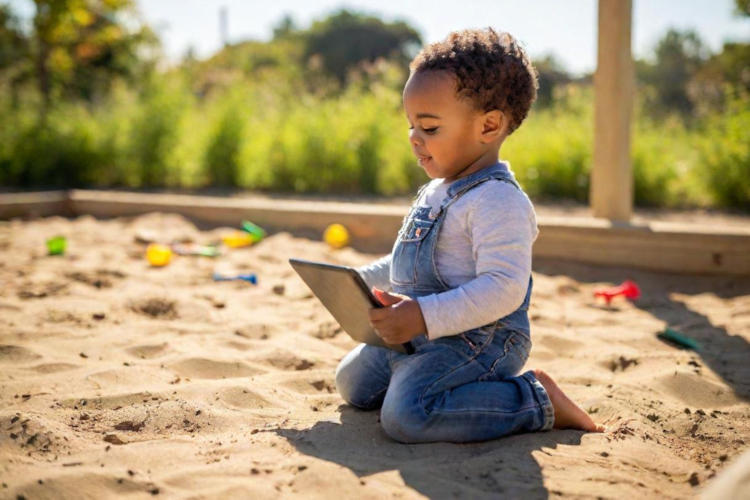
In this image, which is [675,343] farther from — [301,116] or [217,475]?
[301,116]

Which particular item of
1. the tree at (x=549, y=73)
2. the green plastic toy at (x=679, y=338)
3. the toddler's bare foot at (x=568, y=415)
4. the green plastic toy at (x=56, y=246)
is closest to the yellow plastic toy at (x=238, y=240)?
the green plastic toy at (x=56, y=246)

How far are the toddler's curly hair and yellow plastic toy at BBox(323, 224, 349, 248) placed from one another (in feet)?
7.90

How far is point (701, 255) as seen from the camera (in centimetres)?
361

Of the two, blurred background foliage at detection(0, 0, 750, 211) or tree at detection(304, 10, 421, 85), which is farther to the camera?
tree at detection(304, 10, 421, 85)

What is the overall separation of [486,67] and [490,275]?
0.56 meters

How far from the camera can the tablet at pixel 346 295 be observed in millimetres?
1825

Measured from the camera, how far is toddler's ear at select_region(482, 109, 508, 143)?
1.97m

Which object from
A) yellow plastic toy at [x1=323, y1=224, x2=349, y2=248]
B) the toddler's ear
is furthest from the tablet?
yellow plastic toy at [x1=323, y1=224, x2=349, y2=248]

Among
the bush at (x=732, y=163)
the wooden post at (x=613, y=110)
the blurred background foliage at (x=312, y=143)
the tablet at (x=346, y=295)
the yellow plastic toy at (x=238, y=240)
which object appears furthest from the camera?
the blurred background foliage at (x=312, y=143)

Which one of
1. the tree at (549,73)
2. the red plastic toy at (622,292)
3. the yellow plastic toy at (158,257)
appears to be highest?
the tree at (549,73)

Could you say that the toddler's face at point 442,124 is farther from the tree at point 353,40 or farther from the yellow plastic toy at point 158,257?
the tree at point 353,40

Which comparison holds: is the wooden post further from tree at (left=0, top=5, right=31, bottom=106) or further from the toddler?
tree at (left=0, top=5, right=31, bottom=106)

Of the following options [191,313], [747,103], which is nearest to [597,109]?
[747,103]

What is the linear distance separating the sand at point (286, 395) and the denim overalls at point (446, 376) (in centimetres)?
6
